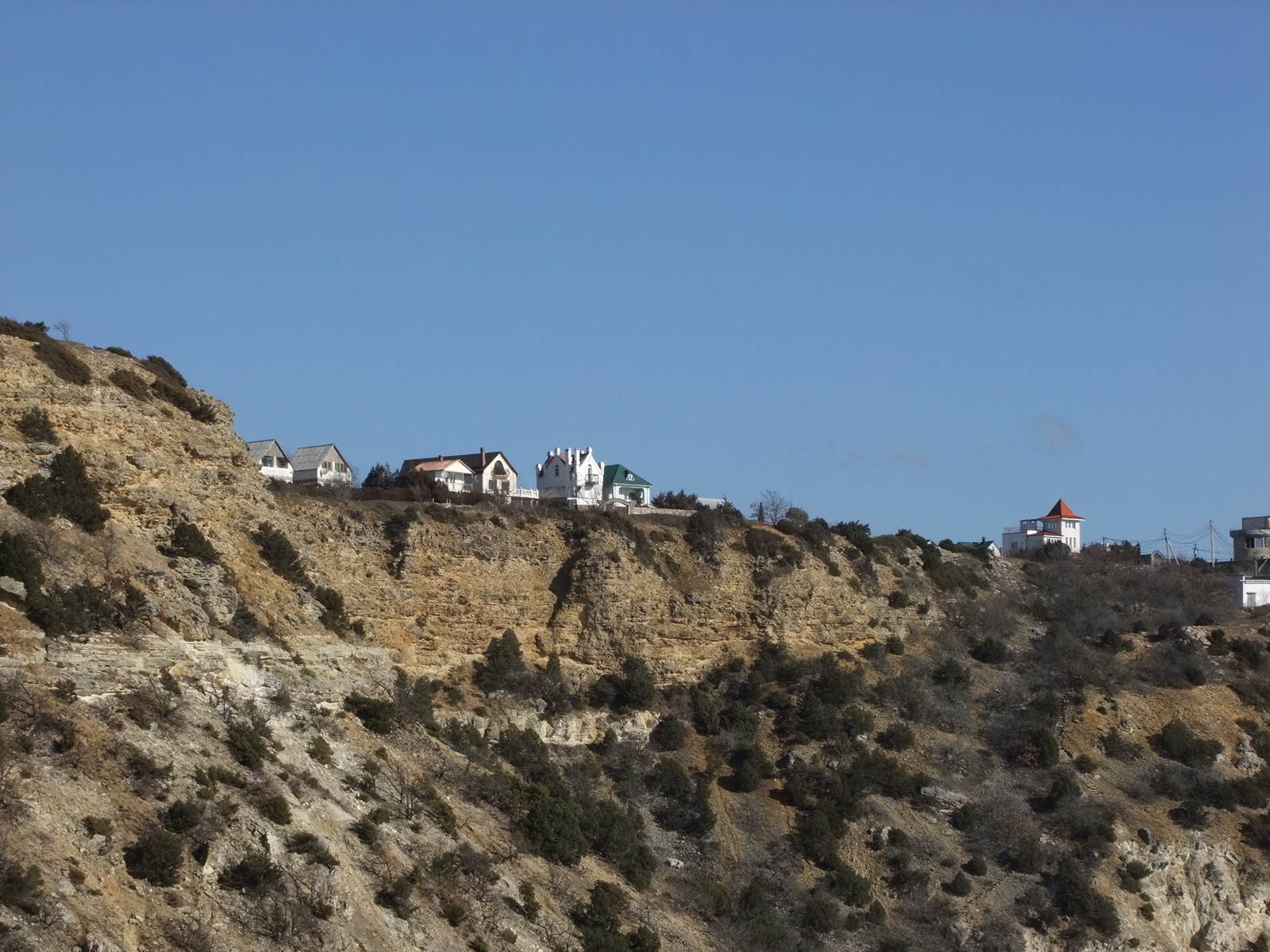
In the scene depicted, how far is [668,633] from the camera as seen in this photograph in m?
50.6

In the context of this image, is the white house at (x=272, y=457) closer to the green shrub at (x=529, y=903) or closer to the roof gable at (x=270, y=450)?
the roof gable at (x=270, y=450)

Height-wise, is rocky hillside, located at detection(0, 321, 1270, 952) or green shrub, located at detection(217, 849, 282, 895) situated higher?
rocky hillside, located at detection(0, 321, 1270, 952)

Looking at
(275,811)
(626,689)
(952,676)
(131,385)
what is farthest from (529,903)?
(952,676)

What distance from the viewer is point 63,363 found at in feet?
115

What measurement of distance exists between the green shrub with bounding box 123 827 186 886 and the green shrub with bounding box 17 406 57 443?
1129cm

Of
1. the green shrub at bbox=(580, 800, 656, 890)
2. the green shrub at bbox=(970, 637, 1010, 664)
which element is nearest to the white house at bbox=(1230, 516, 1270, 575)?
the green shrub at bbox=(970, 637, 1010, 664)

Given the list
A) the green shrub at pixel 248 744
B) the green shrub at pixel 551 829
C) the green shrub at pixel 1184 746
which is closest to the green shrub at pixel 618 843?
the green shrub at pixel 551 829

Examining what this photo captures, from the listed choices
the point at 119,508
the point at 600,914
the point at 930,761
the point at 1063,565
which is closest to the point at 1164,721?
the point at 930,761

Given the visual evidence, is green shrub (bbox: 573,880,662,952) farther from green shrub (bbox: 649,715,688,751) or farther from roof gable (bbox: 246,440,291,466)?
roof gable (bbox: 246,440,291,466)

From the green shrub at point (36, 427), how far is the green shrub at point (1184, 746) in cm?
3780

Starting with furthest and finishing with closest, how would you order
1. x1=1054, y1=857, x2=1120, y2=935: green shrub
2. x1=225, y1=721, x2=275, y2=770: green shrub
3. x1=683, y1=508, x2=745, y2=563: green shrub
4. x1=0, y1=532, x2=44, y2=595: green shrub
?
1. x1=683, y1=508, x2=745, y2=563: green shrub
2. x1=1054, y1=857, x2=1120, y2=935: green shrub
3. x1=225, y1=721, x2=275, y2=770: green shrub
4. x1=0, y1=532, x2=44, y2=595: green shrub

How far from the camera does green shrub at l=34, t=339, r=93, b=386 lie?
114ft

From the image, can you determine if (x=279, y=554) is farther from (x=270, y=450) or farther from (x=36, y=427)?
(x=270, y=450)

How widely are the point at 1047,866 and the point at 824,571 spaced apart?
45.9ft
